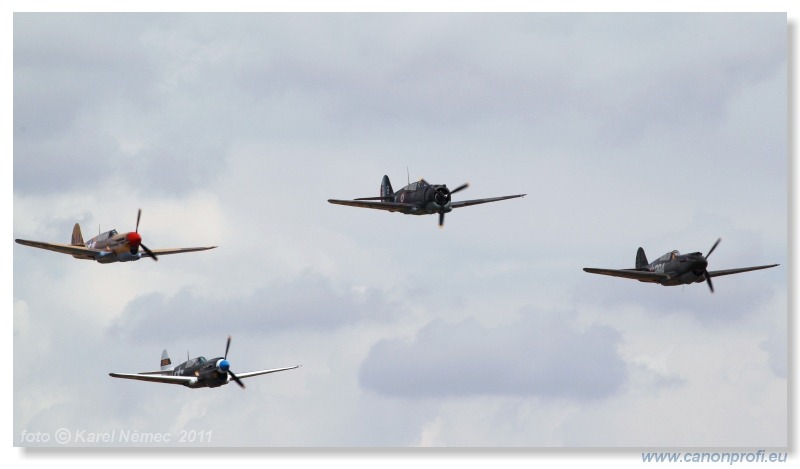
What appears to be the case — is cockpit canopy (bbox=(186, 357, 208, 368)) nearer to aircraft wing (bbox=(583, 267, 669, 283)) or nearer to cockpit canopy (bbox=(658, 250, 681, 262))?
aircraft wing (bbox=(583, 267, 669, 283))

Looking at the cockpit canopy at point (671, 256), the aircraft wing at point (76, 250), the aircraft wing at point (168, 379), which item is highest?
the aircraft wing at point (76, 250)

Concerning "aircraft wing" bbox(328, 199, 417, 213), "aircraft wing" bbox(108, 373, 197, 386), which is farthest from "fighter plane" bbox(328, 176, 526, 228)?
"aircraft wing" bbox(108, 373, 197, 386)

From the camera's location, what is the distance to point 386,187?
119 m

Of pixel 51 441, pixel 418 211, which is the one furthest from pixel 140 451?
pixel 51 441

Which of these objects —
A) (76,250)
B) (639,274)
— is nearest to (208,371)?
(76,250)

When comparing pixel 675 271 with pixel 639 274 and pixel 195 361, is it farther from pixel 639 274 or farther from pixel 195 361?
pixel 195 361

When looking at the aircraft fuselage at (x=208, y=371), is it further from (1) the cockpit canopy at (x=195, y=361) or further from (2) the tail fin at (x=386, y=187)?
(2) the tail fin at (x=386, y=187)

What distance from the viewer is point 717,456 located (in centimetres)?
10994

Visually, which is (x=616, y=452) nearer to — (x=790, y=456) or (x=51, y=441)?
(x=790, y=456)

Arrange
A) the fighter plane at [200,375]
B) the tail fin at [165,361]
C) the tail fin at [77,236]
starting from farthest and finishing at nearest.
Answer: the tail fin at [165,361]
the tail fin at [77,236]
the fighter plane at [200,375]

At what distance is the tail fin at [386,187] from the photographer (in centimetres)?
11875

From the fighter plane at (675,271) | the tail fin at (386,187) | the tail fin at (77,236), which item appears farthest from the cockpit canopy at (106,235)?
the fighter plane at (675,271)

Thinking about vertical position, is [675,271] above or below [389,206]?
below

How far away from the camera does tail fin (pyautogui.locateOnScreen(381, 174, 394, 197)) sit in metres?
119
